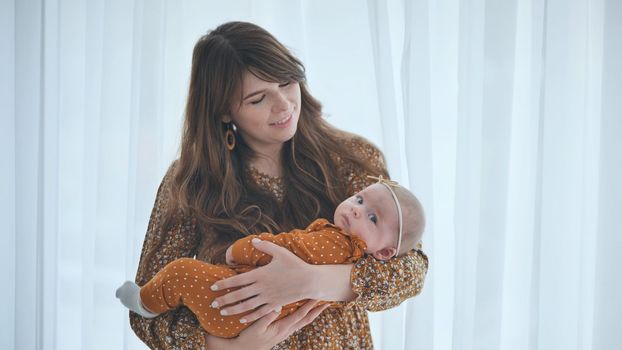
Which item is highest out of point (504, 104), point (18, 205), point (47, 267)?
point (504, 104)

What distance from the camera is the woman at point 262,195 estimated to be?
1.50 m

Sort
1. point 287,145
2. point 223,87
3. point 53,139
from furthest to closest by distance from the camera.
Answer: point 53,139 < point 287,145 < point 223,87

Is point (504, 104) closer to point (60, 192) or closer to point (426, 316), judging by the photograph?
point (426, 316)

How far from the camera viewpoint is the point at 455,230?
1985 mm

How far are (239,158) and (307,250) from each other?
0.42 meters

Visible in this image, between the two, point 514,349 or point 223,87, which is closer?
point 223,87

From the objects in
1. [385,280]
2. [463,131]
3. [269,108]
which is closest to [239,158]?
[269,108]

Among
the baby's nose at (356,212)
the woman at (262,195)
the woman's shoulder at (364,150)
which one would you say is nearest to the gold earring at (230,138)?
the woman at (262,195)

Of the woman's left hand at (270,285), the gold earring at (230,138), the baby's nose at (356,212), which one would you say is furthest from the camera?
the gold earring at (230,138)

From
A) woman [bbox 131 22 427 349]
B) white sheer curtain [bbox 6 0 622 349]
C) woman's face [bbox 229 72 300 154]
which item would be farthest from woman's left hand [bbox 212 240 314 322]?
white sheer curtain [bbox 6 0 622 349]

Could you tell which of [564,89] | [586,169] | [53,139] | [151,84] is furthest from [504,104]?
[53,139]

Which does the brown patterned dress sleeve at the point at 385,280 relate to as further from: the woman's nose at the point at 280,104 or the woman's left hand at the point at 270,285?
the woman's nose at the point at 280,104

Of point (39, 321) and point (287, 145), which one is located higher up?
point (287, 145)

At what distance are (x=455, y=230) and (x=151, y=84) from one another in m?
1.30
